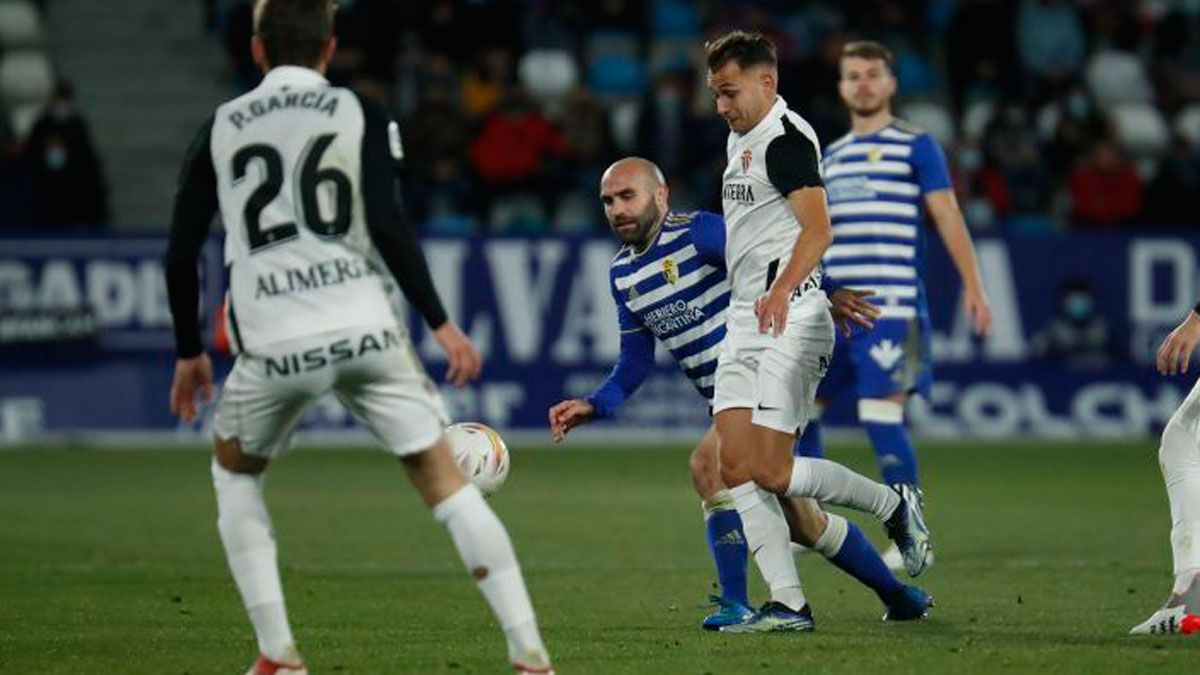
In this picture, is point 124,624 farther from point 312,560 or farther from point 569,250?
point 569,250

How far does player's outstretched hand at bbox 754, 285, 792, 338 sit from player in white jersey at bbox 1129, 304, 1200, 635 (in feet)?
4.67

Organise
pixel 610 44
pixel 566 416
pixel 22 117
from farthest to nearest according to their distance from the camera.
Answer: pixel 610 44 < pixel 22 117 < pixel 566 416

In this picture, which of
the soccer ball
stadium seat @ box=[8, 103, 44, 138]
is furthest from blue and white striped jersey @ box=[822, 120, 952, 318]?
stadium seat @ box=[8, 103, 44, 138]

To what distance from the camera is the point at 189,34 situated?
24.5m

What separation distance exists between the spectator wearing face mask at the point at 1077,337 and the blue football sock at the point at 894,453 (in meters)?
8.55

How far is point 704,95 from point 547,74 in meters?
2.01

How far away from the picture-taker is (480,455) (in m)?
8.56

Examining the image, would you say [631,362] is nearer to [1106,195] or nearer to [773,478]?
[773,478]

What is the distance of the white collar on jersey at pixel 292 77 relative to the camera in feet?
22.4

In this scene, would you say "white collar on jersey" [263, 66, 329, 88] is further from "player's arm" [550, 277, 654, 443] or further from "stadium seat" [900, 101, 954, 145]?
"stadium seat" [900, 101, 954, 145]

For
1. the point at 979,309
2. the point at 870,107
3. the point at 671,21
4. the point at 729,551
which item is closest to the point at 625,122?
the point at 671,21

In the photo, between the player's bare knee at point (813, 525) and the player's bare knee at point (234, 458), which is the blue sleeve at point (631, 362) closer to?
the player's bare knee at point (813, 525)

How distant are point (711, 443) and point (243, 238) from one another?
2.73m

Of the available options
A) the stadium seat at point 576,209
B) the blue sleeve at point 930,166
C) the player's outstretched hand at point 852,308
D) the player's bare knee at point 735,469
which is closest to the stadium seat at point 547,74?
the stadium seat at point 576,209
